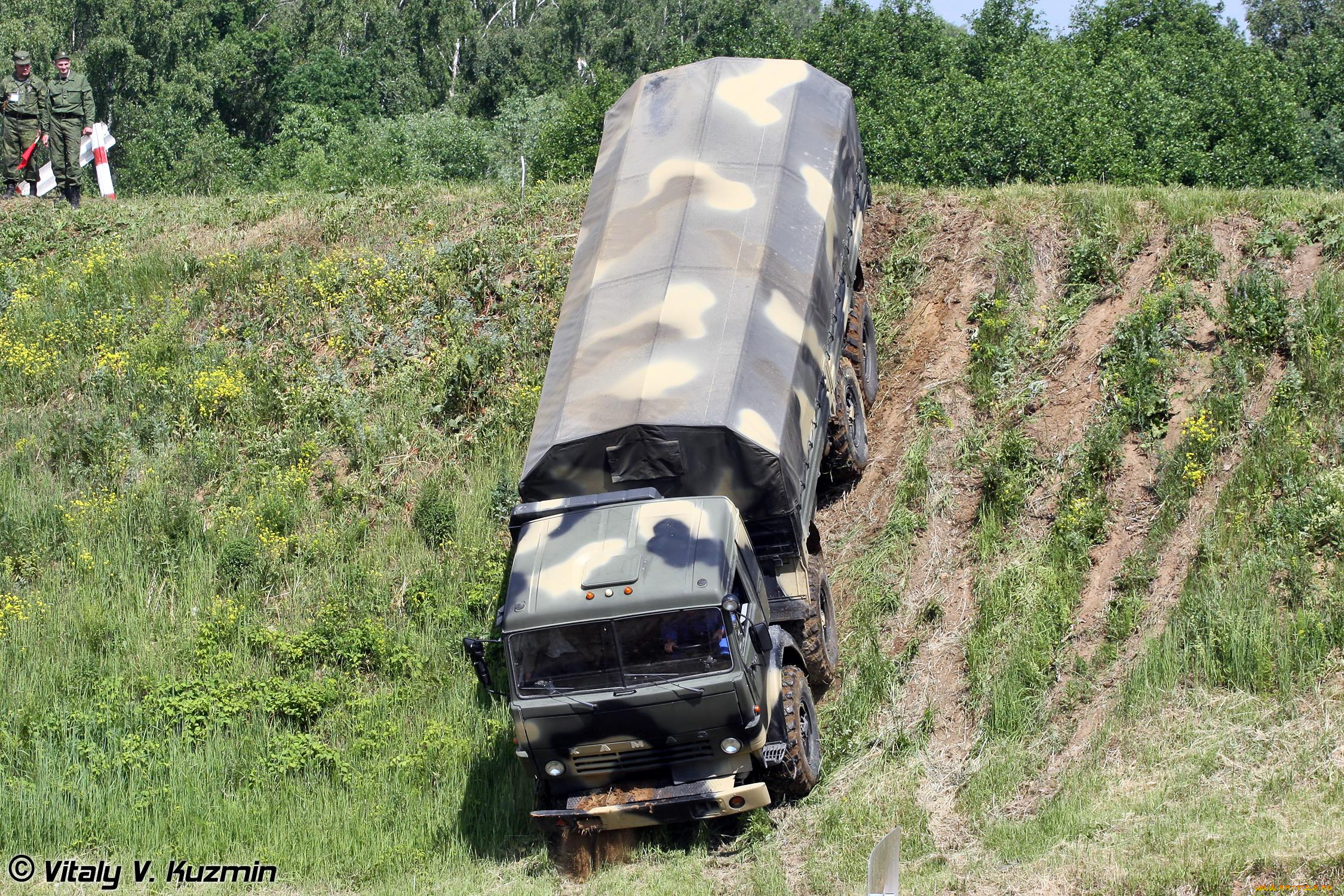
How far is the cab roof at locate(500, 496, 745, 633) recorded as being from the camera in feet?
35.5

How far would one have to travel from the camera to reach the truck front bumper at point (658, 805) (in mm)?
10883

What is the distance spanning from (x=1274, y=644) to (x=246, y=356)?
1306 centimetres

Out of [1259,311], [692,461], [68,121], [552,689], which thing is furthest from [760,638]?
[68,121]

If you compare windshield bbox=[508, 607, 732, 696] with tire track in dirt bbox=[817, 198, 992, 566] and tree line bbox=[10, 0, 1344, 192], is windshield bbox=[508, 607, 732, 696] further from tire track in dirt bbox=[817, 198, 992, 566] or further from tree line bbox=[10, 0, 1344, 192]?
tree line bbox=[10, 0, 1344, 192]

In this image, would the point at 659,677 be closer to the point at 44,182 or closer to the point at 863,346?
the point at 863,346

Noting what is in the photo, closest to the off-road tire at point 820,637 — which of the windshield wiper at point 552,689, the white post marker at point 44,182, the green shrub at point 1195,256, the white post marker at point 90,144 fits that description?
the windshield wiper at point 552,689

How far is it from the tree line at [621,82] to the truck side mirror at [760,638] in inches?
652

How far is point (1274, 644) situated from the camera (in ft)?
39.8

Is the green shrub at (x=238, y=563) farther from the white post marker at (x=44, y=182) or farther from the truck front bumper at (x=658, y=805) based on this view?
the white post marker at (x=44, y=182)

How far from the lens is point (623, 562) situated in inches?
433

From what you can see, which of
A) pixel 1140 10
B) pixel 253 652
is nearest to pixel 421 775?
pixel 253 652

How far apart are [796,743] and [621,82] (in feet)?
107

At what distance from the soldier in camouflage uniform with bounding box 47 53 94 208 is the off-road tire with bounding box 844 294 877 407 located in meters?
13.0

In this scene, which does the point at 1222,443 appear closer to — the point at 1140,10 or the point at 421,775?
the point at 421,775
